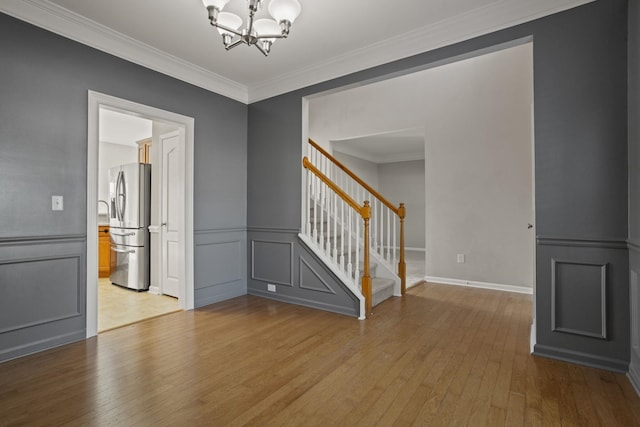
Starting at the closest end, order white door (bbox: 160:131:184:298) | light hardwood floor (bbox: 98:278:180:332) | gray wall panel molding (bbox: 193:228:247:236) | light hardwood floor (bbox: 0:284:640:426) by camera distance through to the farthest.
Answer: light hardwood floor (bbox: 0:284:640:426)
light hardwood floor (bbox: 98:278:180:332)
gray wall panel molding (bbox: 193:228:247:236)
white door (bbox: 160:131:184:298)

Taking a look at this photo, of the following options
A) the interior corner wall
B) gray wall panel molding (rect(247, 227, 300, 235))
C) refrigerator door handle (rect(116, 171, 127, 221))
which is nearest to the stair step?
gray wall panel molding (rect(247, 227, 300, 235))

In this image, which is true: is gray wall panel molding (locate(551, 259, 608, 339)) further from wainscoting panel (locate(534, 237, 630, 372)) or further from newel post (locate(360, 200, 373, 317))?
newel post (locate(360, 200, 373, 317))

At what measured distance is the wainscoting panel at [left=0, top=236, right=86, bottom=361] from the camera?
244 centimetres

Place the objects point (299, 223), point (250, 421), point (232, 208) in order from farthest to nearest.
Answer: point (232, 208) → point (299, 223) → point (250, 421)

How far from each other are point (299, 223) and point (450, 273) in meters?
2.64

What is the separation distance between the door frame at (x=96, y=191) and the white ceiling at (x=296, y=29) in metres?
0.46

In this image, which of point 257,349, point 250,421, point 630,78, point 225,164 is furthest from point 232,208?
point 630,78

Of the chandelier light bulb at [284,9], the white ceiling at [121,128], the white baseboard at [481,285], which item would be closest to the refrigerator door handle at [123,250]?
the white ceiling at [121,128]

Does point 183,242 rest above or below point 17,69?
below

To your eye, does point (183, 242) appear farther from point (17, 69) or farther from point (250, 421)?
point (250, 421)

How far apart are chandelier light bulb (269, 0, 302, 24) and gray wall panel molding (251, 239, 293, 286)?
244 cm

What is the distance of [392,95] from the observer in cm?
553

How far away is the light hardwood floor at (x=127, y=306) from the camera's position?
333 centimetres

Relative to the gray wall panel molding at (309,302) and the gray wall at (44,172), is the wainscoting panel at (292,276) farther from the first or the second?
the gray wall at (44,172)
